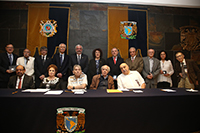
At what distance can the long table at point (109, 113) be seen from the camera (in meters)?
1.66

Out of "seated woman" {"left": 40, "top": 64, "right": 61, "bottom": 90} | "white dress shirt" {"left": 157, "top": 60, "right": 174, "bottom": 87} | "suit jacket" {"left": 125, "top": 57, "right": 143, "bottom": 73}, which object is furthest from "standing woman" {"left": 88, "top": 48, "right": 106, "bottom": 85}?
"white dress shirt" {"left": 157, "top": 60, "right": 174, "bottom": 87}

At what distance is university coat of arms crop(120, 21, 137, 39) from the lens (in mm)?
5027

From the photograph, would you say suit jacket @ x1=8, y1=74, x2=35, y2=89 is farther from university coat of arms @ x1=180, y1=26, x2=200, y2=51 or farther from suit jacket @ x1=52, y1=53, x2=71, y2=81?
university coat of arms @ x1=180, y1=26, x2=200, y2=51

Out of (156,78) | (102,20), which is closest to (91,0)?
(102,20)

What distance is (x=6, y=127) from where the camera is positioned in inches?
64.4

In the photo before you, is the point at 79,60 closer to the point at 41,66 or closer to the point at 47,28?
the point at 41,66

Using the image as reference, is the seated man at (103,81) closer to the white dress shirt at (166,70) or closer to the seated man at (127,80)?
the seated man at (127,80)

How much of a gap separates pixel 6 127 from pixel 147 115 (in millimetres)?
1989

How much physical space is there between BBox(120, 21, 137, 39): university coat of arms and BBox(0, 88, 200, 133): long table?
141 inches

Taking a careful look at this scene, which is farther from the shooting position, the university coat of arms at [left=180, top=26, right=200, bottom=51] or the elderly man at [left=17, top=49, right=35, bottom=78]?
the university coat of arms at [left=180, top=26, right=200, bottom=51]

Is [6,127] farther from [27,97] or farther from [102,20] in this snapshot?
[102,20]

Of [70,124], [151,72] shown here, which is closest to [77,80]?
[70,124]

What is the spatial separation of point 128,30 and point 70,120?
4352 millimetres

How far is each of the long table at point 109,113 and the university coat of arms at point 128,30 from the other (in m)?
3.59
